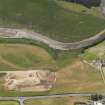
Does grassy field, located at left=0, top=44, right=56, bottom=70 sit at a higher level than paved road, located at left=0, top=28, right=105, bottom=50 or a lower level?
lower

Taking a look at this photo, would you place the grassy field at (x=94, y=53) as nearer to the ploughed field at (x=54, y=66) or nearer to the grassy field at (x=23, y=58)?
the ploughed field at (x=54, y=66)

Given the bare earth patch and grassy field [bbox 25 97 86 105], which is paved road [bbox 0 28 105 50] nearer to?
the bare earth patch

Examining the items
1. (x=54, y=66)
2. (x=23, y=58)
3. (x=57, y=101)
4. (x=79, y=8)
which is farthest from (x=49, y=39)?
(x=57, y=101)

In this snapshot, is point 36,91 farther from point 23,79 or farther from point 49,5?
point 49,5

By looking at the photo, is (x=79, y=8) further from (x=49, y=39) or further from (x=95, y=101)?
(x=95, y=101)

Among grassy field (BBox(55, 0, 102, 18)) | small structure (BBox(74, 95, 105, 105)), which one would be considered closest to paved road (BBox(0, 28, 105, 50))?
Answer: grassy field (BBox(55, 0, 102, 18))

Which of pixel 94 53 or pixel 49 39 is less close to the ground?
pixel 49 39
